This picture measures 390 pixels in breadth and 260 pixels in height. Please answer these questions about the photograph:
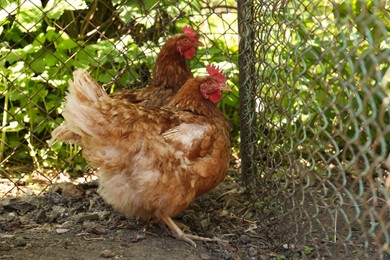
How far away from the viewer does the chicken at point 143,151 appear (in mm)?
2721

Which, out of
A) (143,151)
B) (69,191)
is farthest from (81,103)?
(69,191)

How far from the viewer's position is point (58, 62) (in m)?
3.80

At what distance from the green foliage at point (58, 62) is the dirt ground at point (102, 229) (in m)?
0.39

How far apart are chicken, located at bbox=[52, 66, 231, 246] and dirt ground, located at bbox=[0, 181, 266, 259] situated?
126mm

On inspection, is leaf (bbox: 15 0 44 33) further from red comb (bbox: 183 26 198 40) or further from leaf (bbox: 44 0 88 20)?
red comb (bbox: 183 26 198 40)

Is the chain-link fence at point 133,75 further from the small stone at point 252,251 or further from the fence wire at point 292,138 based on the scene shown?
the small stone at point 252,251

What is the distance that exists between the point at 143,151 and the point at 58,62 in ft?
4.34

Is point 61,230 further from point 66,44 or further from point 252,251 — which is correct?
point 66,44

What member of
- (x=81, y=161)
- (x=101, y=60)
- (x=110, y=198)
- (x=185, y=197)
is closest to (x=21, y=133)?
(x=81, y=161)

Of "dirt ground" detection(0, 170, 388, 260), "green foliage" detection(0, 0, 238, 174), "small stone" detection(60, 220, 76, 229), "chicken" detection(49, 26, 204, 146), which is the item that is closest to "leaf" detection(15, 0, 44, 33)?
"green foliage" detection(0, 0, 238, 174)

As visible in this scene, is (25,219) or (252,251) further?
(25,219)

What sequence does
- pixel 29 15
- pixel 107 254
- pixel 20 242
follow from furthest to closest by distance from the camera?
1. pixel 29 15
2. pixel 20 242
3. pixel 107 254

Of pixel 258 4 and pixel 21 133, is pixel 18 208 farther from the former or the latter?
pixel 258 4

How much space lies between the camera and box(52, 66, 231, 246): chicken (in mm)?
2721
